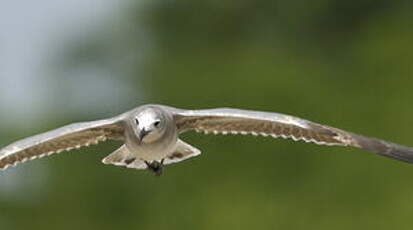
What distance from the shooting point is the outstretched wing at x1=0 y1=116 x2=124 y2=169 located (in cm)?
1473

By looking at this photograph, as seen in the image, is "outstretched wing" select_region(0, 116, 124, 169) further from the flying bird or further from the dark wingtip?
the dark wingtip

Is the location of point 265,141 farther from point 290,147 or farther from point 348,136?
point 348,136

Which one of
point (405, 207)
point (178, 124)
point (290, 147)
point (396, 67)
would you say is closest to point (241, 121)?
point (178, 124)

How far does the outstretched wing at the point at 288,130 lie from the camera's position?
14.9 meters

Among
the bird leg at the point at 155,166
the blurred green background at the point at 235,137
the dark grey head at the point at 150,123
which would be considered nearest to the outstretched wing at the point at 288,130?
the dark grey head at the point at 150,123

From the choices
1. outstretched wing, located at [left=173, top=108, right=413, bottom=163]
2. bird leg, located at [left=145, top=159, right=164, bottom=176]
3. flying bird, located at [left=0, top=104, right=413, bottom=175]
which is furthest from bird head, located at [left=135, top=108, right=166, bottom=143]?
bird leg, located at [left=145, top=159, right=164, bottom=176]

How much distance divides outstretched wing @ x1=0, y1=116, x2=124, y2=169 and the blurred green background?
35.1ft

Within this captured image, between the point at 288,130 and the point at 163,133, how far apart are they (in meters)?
0.98

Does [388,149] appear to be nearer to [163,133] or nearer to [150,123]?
[163,133]

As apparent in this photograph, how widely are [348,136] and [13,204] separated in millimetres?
15724

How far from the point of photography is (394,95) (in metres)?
30.5

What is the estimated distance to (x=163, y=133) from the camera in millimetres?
14719

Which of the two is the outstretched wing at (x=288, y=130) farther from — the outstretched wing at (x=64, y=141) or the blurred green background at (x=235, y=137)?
the blurred green background at (x=235, y=137)

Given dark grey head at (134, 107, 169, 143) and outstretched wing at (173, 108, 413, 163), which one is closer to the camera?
dark grey head at (134, 107, 169, 143)
